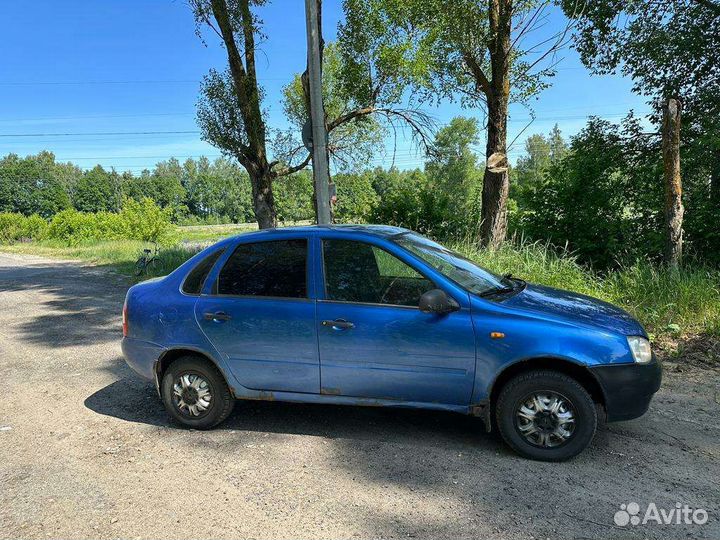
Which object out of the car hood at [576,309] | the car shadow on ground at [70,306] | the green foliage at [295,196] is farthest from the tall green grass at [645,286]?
the green foliage at [295,196]

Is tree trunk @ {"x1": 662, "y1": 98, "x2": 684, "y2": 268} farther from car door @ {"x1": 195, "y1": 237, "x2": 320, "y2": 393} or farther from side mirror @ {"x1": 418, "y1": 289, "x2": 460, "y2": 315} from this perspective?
car door @ {"x1": 195, "y1": 237, "x2": 320, "y2": 393}

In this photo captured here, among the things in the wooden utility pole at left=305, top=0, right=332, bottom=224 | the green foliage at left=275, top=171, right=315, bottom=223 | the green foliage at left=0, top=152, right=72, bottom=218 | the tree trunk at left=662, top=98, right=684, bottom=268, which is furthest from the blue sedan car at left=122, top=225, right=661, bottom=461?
the green foliage at left=0, top=152, right=72, bottom=218

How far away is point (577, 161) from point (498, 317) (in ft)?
30.2

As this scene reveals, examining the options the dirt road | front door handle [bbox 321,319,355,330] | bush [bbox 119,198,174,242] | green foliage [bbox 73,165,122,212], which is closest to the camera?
the dirt road

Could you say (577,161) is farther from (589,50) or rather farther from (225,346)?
(225,346)

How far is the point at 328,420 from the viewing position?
14.5 feet

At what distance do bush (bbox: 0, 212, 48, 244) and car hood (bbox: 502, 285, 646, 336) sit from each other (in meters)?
45.3

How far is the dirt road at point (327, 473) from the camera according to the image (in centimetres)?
293

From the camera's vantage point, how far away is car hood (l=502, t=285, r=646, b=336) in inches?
142

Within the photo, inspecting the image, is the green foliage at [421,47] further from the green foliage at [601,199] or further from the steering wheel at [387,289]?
the steering wheel at [387,289]

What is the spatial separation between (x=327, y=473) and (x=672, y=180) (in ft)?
24.7

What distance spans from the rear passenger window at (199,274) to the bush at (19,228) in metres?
43.3

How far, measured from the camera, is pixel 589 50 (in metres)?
12.6

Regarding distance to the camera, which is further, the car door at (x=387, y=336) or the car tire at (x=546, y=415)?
the car door at (x=387, y=336)
